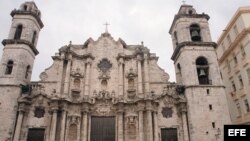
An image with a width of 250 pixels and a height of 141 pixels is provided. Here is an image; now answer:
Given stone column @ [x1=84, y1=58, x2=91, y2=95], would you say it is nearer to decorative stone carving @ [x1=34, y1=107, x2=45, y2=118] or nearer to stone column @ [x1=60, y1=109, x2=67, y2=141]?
stone column @ [x1=60, y1=109, x2=67, y2=141]

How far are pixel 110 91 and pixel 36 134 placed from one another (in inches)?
311

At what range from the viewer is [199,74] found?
25875 millimetres

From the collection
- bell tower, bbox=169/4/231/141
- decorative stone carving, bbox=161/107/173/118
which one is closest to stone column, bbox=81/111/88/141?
decorative stone carving, bbox=161/107/173/118

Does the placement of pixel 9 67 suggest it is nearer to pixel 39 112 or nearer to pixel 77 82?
pixel 39 112

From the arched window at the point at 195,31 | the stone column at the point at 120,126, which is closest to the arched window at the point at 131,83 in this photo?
the stone column at the point at 120,126

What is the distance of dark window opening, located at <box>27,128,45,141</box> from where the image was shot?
2284 centimetres

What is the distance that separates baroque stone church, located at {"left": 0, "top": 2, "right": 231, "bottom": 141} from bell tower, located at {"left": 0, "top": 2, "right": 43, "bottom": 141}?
0.09 metres

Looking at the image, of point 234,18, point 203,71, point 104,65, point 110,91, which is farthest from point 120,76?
point 234,18

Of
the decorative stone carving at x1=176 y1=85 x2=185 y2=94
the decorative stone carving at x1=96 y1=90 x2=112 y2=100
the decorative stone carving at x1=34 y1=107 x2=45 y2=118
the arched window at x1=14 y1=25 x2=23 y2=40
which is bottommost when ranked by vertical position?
the decorative stone carving at x1=34 y1=107 x2=45 y2=118

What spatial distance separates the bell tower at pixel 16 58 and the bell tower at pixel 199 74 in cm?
1574

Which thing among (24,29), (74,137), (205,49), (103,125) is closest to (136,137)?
(103,125)

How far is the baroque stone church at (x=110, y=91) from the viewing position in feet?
76.0

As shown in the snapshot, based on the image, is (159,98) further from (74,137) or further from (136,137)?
(74,137)

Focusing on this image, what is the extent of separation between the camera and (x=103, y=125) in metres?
24.0
